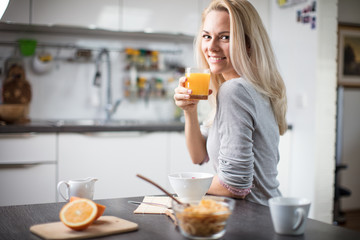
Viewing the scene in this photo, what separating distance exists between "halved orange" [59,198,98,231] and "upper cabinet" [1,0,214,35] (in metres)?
2.63

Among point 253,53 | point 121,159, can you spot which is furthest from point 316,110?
point 253,53

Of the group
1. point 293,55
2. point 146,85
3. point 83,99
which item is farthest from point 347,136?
point 83,99

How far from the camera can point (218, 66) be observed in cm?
174

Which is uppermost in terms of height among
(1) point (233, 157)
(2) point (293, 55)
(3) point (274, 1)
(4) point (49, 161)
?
(3) point (274, 1)

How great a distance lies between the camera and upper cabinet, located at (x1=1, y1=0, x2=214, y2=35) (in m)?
3.43

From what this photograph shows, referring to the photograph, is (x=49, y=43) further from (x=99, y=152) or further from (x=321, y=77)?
→ (x=321, y=77)

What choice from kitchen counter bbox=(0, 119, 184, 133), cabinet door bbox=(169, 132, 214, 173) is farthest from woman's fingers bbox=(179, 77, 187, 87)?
cabinet door bbox=(169, 132, 214, 173)

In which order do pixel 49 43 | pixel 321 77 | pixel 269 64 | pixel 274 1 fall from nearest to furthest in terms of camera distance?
pixel 269 64
pixel 321 77
pixel 49 43
pixel 274 1

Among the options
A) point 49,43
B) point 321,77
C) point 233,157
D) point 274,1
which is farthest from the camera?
point 274,1

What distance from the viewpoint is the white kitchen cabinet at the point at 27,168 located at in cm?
300

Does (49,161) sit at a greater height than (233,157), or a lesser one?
lesser

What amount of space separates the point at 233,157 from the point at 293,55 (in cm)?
258

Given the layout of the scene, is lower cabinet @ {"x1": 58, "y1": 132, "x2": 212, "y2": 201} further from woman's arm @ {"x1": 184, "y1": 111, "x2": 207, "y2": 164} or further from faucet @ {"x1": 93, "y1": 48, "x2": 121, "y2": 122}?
woman's arm @ {"x1": 184, "y1": 111, "x2": 207, "y2": 164}

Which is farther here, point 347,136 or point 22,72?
point 347,136
